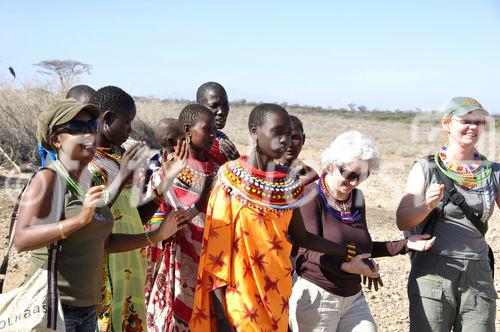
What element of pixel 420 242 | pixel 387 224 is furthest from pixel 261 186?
pixel 387 224

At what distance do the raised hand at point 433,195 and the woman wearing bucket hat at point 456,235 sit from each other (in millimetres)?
105

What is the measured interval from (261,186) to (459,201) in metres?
1.29

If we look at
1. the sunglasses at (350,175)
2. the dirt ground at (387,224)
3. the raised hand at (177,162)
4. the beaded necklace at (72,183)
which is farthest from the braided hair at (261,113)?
the dirt ground at (387,224)

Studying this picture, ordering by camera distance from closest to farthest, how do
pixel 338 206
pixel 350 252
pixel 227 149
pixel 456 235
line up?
pixel 350 252, pixel 338 206, pixel 456 235, pixel 227 149

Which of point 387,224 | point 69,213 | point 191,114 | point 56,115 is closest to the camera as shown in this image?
point 69,213

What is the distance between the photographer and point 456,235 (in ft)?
13.5

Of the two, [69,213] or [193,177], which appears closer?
[69,213]

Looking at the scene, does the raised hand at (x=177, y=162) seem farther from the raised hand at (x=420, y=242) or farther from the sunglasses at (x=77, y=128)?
the raised hand at (x=420, y=242)

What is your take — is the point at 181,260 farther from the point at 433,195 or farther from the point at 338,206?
the point at 433,195

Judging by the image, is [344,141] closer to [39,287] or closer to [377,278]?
[377,278]

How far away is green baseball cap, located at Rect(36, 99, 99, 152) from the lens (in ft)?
9.93

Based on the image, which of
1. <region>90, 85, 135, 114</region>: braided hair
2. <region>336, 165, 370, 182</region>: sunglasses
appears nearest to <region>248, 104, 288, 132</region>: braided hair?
<region>336, 165, 370, 182</region>: sunglasses

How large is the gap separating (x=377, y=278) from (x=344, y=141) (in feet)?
2.80

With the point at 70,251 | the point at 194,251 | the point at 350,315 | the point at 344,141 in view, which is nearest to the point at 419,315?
the point at 350,315
